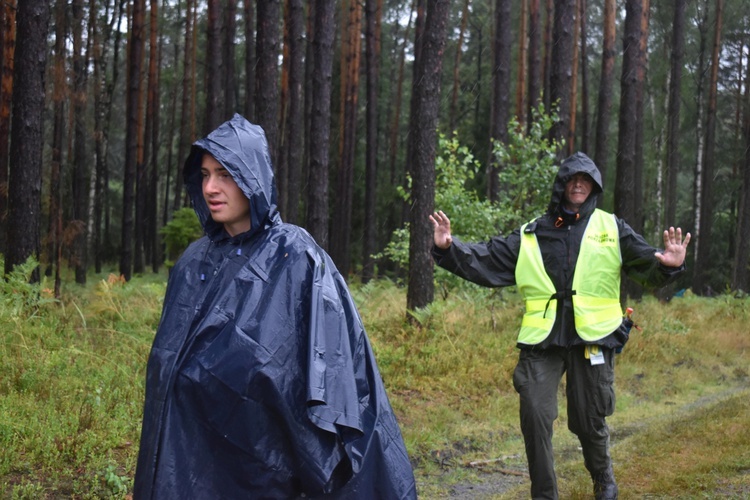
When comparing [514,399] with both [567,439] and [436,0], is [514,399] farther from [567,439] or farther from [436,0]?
[436,0]

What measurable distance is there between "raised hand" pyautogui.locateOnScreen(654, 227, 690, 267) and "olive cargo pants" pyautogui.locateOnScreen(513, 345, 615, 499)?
0.77 meters

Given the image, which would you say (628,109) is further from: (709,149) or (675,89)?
(709,149)

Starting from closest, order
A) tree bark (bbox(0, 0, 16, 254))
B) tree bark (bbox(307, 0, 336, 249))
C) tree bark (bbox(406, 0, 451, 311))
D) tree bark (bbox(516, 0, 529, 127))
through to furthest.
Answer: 1. tree bark (bbox(406, 0, 451, 311))
2. tree bark (bbox(307, 0, 336, 249))
3. tree bark (bbox(0, 0, 16, 254))
4. tree bark (bbox(516, 0, 529, 127))

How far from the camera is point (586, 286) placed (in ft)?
19.1

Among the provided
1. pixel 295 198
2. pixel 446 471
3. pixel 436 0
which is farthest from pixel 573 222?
pixel 295 198

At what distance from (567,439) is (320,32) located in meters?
9.28

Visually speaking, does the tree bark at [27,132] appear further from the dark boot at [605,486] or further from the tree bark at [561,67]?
the tree bark at [561,67]

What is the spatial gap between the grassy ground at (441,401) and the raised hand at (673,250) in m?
1.87

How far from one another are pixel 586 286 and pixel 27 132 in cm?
852

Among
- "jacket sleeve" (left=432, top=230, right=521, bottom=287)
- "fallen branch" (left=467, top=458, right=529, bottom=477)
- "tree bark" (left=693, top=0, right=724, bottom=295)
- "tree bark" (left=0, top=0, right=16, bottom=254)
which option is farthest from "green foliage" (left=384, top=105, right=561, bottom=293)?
"tree bark" (left=693, top=0, right=724, bottom=295)

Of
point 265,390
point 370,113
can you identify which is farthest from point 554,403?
point 370,113

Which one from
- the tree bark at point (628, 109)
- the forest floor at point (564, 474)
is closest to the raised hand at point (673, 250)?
the forest floor at point (564, 474)

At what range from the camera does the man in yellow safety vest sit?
226 inches

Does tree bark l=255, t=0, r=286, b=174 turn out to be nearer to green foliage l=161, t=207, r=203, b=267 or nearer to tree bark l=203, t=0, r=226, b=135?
tree bark l=203, t=0, r=226, b=135
